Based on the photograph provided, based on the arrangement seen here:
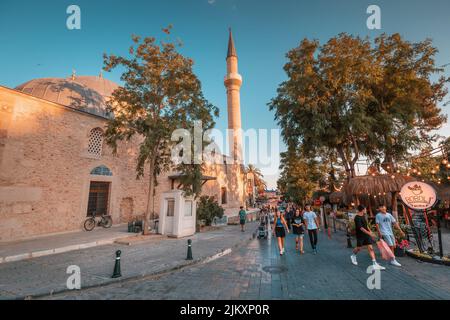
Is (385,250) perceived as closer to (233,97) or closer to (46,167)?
(46,167)

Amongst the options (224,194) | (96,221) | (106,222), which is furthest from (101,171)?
(224,194)

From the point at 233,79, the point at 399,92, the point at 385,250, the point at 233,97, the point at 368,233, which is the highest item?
the point at 233,79

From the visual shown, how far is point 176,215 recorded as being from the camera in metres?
12.2

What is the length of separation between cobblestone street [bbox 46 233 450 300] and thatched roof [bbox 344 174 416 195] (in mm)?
4535

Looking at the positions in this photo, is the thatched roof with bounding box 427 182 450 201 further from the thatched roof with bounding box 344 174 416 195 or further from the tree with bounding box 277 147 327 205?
the tree with bounding box 277 147 327 205

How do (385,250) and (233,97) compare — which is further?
(233,97)

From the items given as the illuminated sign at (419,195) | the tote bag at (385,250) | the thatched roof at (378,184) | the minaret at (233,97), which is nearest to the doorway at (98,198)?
the tote bag at (385,250)

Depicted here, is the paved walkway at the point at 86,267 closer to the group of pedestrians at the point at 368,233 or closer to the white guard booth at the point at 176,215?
the white guard booth at the point at 176,215

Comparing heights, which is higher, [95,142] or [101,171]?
[95,142]

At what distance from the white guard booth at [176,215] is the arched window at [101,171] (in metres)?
6.60

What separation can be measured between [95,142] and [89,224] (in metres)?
6.08

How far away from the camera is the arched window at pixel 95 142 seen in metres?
15.5
